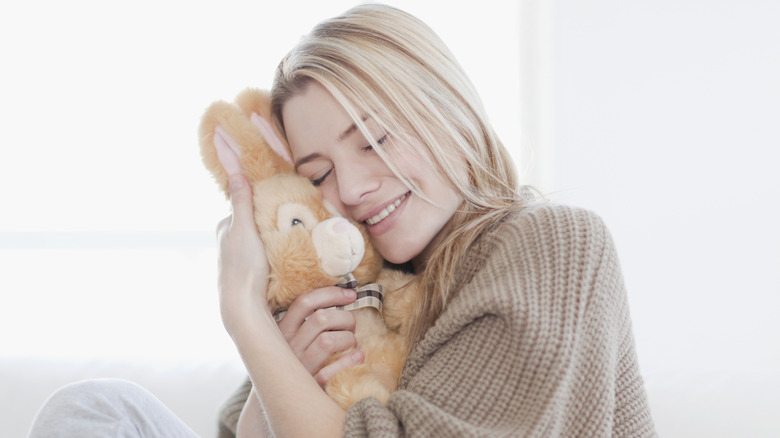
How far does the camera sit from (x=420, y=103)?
106cm

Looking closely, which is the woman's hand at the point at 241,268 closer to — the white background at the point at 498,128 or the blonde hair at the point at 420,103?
the blonde hair at the point at 420,103

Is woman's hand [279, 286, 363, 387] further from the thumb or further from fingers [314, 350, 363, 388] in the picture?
the thumb

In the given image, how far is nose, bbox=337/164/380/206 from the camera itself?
1.04 m

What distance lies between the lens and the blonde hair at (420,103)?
103 cm

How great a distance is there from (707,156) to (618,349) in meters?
1.10

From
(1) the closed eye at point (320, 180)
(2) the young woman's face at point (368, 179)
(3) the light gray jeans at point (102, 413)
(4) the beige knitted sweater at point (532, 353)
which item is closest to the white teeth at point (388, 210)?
(2) the young woman's face at point (368, 179)

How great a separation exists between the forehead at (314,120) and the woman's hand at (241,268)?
0.12 m

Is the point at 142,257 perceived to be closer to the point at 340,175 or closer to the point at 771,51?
the point at 340,175

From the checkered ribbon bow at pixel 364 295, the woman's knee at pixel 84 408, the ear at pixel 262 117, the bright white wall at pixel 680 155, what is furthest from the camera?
the bright white wall at pixel 680 155

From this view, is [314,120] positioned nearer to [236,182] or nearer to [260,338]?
[236,182]

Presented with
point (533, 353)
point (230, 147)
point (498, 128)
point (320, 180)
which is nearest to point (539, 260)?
point (533, 353)

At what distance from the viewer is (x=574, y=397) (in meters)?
0.81

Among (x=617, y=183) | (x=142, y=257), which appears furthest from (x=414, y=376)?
(x=142, y=257)

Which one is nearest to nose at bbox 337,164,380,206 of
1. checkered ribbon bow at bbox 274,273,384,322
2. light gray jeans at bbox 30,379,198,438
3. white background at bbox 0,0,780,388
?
checkered ribbon bow at bbox 274,273,384,322
